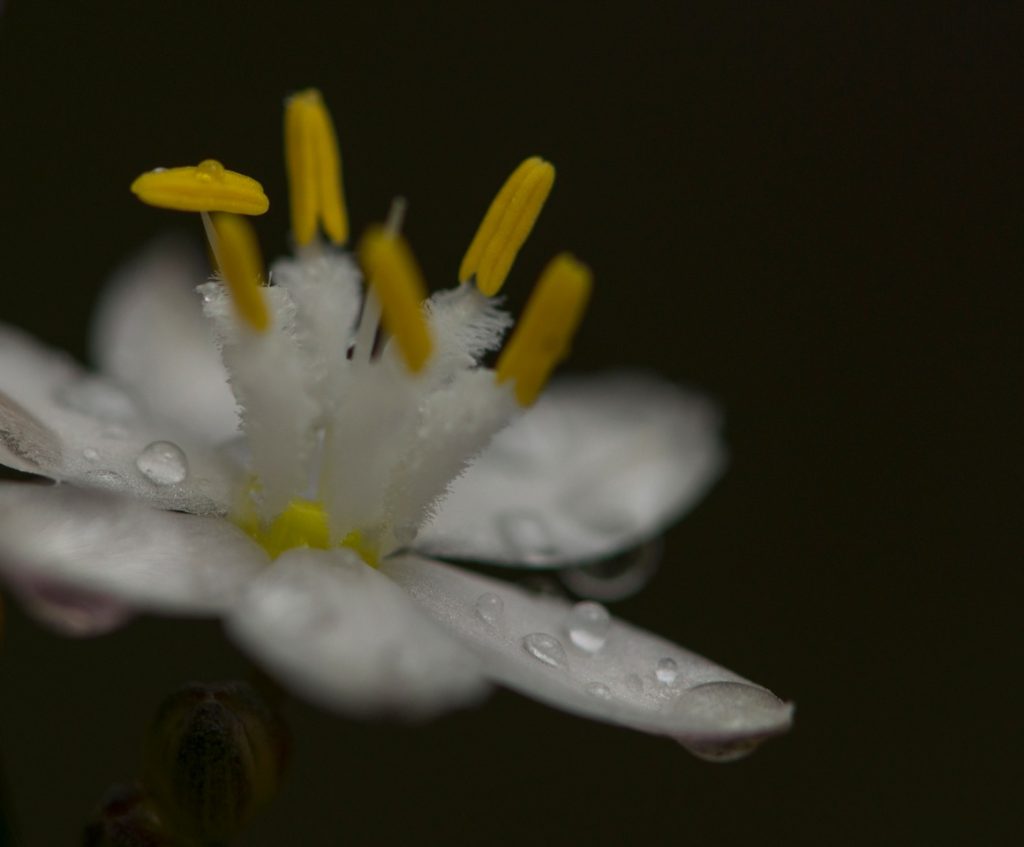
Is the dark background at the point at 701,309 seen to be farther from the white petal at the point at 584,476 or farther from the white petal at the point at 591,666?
the white petal at the point at 591,666

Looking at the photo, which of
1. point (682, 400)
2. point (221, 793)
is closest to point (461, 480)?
point (682, 400)

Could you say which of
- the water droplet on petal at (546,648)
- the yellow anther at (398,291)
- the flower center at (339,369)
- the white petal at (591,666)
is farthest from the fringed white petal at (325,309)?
the water droplet on petal at (546,648)

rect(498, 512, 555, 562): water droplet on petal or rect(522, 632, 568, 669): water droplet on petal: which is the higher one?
rect(522, 632, 568, 669): water droplet on petal

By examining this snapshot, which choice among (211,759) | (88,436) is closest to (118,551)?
(211,759)

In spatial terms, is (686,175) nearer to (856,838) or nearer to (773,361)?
(773,361)

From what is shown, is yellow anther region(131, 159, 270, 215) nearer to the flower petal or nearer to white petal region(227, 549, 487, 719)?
white petal region(227, 549, 487, 719)

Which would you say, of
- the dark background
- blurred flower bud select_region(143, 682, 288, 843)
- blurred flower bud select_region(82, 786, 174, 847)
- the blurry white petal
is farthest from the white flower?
the dark background
